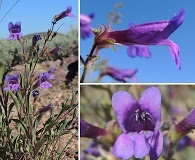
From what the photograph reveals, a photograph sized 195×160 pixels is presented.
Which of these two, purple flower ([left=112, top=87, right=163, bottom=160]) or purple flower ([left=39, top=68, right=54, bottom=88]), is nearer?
purple flower ([left=112, top=87, right=163, bottom=160])

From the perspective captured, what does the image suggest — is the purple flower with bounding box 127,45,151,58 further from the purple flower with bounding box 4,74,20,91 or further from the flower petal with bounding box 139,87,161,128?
the purple flower with bounding box 4,74,20,91

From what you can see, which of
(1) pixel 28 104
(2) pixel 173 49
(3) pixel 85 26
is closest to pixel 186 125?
(2) pixel 173 49

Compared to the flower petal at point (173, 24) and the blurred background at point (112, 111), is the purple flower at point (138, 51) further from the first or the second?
the blurred background at point (112, 111)

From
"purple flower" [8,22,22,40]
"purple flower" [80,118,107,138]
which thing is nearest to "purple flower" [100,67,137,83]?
"purple flower" [80,118,107,138]

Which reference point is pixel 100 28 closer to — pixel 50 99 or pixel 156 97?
pixel 156 97

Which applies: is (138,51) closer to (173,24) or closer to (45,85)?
(173,24)

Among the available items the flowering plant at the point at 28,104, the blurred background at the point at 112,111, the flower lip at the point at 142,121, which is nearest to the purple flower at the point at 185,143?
the blurred background at the point at 112,111

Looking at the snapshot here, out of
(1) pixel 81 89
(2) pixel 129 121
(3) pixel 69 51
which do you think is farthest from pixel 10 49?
(2) pixel 129 121
